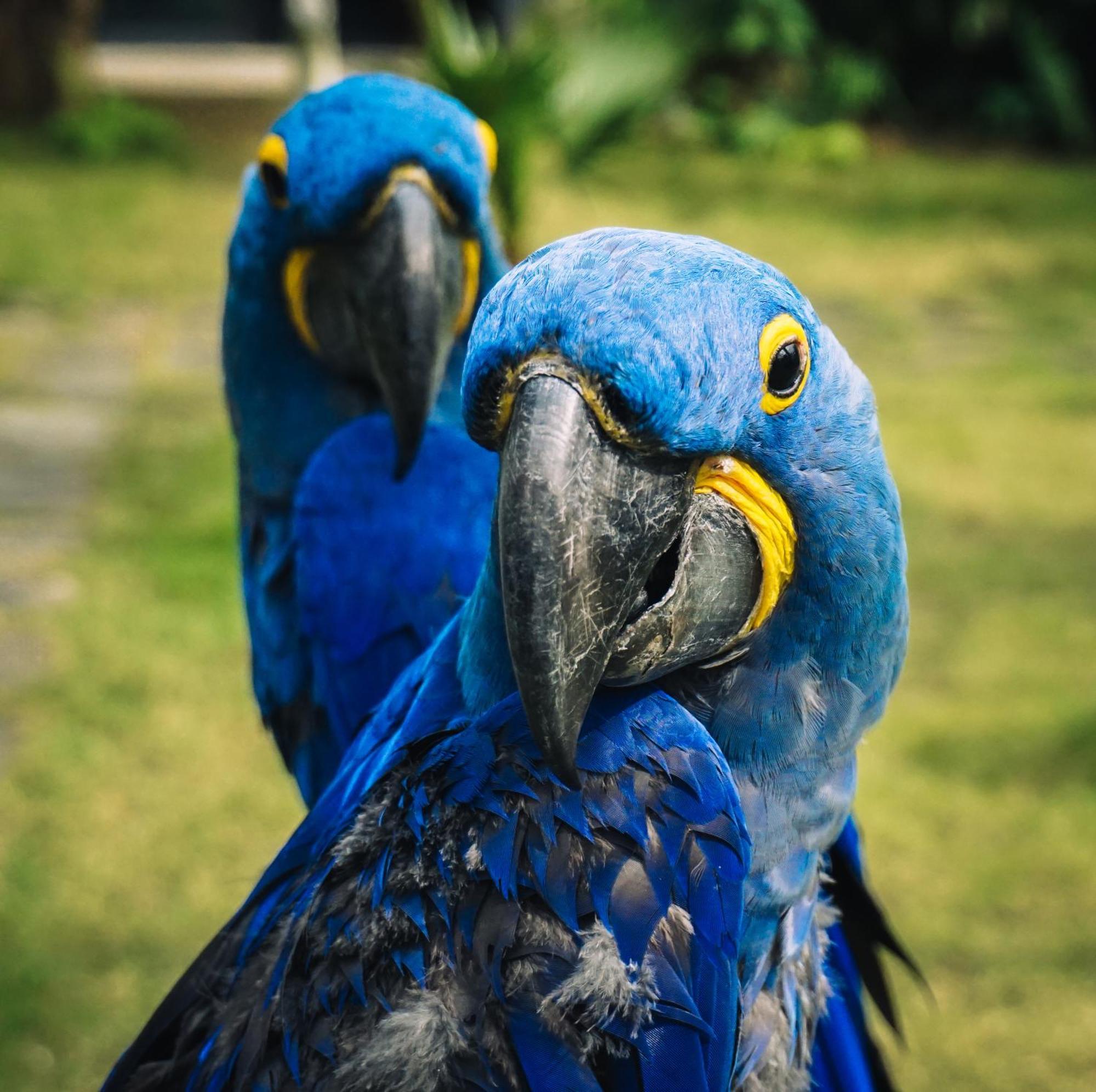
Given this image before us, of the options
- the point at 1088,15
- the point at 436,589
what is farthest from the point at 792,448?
the point at 1088,15

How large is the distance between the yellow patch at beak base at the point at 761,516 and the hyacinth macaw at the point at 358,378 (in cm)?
79

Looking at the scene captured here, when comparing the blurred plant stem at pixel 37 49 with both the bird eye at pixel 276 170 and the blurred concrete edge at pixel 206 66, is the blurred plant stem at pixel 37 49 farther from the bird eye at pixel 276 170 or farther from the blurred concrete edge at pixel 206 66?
the bird eye at pixel 276 170

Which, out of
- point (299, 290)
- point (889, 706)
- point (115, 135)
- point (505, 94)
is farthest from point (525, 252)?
point (115, 135)

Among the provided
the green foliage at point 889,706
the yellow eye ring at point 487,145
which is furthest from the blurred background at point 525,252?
the yellow eye ring at point 487,145

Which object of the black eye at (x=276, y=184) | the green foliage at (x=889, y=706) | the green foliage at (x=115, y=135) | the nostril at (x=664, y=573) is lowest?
the green foliage at (x=889, y=706)

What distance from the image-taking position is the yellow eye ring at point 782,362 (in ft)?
3.81

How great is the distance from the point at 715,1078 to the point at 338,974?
377 millimetres

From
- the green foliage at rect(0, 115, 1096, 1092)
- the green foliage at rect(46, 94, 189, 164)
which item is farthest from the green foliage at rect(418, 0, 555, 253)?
the green foliage at rect(46, 94, 189, 164)

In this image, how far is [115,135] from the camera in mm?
9586

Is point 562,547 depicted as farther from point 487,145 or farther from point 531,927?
point 487,145

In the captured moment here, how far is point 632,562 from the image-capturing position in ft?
3.67

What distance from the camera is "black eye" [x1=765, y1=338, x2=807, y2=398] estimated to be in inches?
46.3

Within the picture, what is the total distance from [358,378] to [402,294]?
0.27 metres

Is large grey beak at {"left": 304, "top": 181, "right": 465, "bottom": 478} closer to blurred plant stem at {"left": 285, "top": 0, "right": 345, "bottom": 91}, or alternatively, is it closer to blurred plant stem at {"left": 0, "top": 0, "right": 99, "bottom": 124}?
blurred plant stem at {"left": 285, "top": 0, "right": 345, "bottom": 91}
